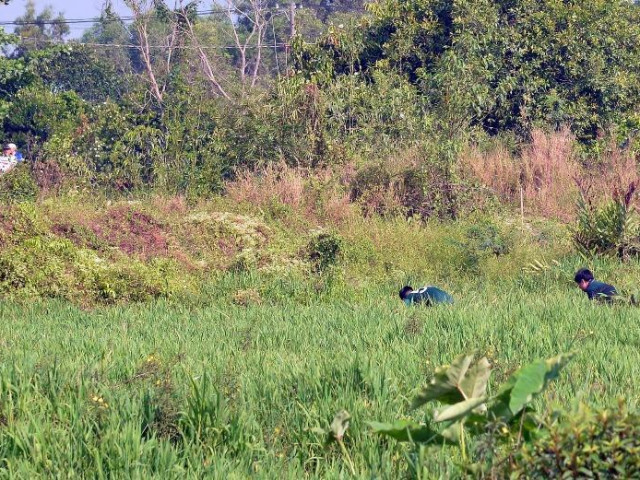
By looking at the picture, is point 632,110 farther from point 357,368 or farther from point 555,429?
point 555,429

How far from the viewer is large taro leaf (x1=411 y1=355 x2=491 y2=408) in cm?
325

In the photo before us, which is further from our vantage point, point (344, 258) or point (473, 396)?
point (344, 258)

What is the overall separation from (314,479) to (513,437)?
0.94 meters

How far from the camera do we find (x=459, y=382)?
3275 mm

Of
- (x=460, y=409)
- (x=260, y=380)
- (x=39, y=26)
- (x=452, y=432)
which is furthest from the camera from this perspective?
(x=39, y=26)

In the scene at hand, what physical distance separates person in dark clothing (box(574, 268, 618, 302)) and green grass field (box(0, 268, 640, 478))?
29 cm

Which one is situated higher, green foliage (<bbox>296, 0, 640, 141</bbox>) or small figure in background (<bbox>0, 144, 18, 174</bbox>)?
green foliage (<bbox>296, 0, 640, 141</bbox>)

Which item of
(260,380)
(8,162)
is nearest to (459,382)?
(260,380)

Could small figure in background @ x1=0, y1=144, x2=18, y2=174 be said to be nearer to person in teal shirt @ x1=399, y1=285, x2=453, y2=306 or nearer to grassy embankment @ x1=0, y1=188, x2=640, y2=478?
grassy embankment @ x1=0, y1=188, x2=640, y2=478

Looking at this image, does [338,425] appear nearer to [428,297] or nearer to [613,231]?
[428,297]

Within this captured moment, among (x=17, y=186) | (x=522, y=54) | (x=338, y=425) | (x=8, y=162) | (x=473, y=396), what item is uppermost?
(x=522, y=54)

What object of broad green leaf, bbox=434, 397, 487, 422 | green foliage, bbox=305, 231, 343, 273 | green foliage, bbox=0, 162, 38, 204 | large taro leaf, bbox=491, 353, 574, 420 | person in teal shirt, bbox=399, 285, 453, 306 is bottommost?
green foliage, bbox=305, 231, 343, 273

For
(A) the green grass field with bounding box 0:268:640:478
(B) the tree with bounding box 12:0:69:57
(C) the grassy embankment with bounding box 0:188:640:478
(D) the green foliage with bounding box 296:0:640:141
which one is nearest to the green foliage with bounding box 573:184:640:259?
(C) the grassy embankment with bounding box 0:188:640:478

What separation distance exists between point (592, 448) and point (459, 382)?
49cm
